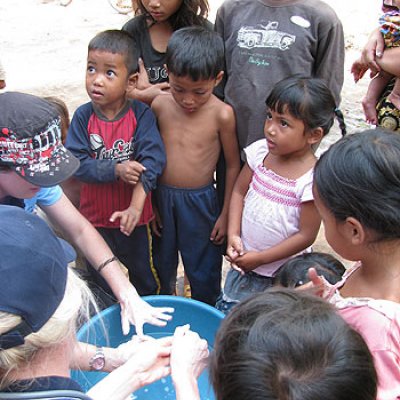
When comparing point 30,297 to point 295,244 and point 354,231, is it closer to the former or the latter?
point 354,231

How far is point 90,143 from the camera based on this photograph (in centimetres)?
209

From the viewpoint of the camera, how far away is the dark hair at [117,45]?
6.65ft

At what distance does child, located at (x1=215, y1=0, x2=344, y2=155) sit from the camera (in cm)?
200

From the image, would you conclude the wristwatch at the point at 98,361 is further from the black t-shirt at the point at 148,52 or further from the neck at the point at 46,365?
the black t-shirt at the point at 148,52

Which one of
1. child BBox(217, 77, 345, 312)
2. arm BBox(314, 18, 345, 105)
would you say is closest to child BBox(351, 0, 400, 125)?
arm BBox(314, 18, 345, 105)

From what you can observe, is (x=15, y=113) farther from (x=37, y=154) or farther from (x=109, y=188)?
(x=109, y=188)

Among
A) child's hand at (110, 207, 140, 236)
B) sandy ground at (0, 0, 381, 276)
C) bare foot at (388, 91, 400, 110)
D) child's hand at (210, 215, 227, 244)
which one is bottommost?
sandy ground at (0, 0, 381, 276)

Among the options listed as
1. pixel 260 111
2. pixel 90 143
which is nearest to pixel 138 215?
pixel 90 143

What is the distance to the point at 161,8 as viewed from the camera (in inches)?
85.0

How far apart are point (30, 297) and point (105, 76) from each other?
132 centimetres

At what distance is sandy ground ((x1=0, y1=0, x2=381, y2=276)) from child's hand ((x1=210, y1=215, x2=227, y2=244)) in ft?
7.68

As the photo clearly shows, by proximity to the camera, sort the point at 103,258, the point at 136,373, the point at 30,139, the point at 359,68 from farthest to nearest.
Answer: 1. the point at 359,68
2. the point at 103,258
3. the point at 30,139
4. the point at 136,373

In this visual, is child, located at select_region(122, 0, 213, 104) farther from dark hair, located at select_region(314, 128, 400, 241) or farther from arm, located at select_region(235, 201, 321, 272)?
dark hair, located at select_region(314, 128, 400, 241)

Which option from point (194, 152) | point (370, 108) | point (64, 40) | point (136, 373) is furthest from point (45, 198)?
point (64, 40)
